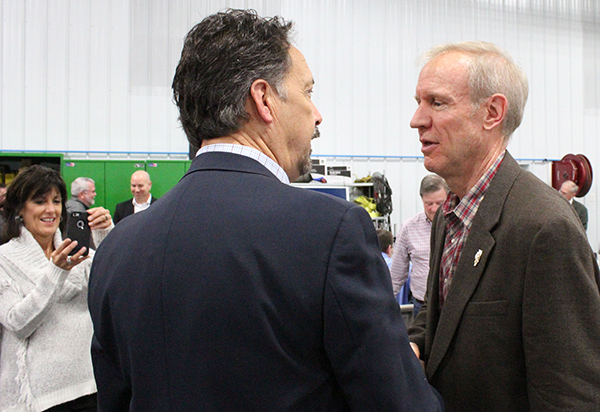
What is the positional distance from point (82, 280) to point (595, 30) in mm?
12316

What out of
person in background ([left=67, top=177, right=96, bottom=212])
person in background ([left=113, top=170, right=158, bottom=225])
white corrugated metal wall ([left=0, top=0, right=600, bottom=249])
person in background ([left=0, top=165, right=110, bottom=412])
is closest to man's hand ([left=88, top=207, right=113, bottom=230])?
person in background ([left=0, top=165, right=110, bottom=412])

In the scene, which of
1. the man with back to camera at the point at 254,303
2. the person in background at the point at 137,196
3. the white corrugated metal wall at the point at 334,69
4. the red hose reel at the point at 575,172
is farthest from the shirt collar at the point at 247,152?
the red hose reel at the point at 575,172

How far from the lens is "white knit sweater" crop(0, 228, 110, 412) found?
86.9 inches

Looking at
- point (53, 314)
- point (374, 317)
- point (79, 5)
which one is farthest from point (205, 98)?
point (79, 5)

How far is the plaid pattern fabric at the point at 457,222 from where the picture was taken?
1441 millimetres

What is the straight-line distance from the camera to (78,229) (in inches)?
97.0

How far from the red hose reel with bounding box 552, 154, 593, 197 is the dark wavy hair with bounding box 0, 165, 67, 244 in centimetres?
997

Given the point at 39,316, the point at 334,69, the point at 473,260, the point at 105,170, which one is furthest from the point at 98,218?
the point at 334,69

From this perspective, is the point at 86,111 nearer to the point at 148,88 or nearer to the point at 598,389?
the point at 148,88

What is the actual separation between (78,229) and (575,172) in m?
10.2

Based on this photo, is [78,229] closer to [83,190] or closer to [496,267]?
[496,267]

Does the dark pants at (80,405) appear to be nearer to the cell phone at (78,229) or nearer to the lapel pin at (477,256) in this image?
the cell phone at (78,229)

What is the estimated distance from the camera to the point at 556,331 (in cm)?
112

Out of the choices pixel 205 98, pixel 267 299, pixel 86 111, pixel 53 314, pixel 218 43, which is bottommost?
pixel 53 314
